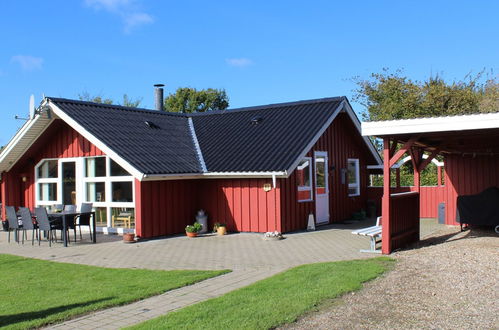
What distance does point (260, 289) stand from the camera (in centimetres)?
732

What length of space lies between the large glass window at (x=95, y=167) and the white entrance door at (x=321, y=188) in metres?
6.80

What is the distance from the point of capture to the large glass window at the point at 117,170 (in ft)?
48.5

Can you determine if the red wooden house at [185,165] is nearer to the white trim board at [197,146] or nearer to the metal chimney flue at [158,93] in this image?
the white trim board at [197,146]

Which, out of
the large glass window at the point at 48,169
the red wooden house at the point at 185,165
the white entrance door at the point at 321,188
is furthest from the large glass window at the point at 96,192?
the white entrance door at the point at 321,188

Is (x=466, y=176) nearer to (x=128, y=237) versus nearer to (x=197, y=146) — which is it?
(x=197, y=146)

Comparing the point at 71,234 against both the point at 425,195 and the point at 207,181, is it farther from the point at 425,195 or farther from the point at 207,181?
the point at 425,195

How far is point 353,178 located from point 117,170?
361 inches

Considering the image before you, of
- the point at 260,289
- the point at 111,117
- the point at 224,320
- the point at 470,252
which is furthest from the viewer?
the point at 111,117

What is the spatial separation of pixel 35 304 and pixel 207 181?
356 inches

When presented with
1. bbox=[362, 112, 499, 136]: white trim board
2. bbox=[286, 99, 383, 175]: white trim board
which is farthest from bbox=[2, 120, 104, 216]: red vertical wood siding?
bbox=[362, 112, 499, 136]: white trim board

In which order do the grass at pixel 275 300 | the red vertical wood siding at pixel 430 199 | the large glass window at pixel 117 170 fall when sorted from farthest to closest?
1. the red vertical wood siding at pixel 430 199
2. the large glass window at pixel 117 170
3. the grass at pixel 275 300

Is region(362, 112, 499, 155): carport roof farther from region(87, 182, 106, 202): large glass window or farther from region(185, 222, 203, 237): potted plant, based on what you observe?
region(87, 182, 106, 202): large glass window

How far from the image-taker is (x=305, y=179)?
52.1 ft

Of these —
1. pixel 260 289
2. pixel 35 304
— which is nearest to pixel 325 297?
pixel 260 289
